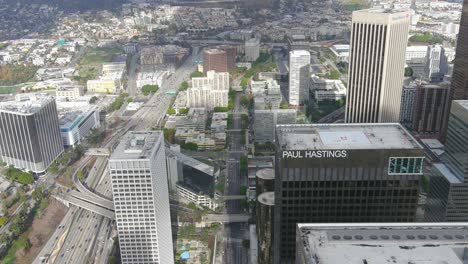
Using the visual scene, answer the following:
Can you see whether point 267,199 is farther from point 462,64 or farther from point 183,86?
point 183,86

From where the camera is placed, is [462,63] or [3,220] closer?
[3,220]

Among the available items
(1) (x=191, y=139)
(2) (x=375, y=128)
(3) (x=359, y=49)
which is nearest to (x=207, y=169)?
(1) (x=191, y=139)

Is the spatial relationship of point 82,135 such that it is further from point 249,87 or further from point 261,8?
point 261,8

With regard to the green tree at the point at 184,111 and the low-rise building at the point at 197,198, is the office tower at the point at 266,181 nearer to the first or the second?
the low-rise building at the point at 197,198

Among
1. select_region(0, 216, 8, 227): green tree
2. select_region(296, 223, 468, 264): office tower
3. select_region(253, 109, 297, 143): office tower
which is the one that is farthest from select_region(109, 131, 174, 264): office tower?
select_region(253, 109, 297, 143): office tower

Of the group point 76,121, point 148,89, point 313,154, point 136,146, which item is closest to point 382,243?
point 313,154

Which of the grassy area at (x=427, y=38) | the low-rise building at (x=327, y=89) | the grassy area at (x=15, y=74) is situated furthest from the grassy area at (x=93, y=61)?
the grassy area at (x=427, y=38)
